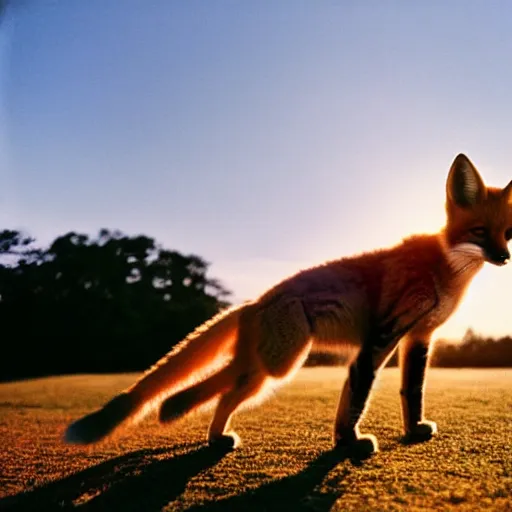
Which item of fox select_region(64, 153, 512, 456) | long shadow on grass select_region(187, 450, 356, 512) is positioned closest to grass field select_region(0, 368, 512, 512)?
long shadow on grass select_region(187, 450, 356, 512)

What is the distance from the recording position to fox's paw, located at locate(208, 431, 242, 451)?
2031 millimetres

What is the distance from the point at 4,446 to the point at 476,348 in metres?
2.87

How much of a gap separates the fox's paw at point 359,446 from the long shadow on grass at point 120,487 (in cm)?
39

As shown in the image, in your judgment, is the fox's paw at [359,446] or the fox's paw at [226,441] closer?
the fox's paw at [359,446]

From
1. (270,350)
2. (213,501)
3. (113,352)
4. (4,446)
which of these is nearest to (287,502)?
(213,501)

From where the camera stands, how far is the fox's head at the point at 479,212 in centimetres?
195

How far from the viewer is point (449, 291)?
2150 millimetres

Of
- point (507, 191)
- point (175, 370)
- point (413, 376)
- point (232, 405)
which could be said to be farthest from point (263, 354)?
point (507, 191)

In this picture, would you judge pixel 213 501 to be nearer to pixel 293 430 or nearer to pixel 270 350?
pixel 270 350

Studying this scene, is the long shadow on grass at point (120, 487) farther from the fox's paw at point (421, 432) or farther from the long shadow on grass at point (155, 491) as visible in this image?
the fox's paw at point (421, 432)

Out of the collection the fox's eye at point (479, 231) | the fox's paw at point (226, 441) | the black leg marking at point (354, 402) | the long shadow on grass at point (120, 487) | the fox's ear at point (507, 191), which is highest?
the fox's ear at point (507, 191)

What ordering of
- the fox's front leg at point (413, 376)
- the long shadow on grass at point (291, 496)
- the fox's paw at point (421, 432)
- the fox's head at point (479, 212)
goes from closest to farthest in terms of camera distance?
the long shadow on grass at point (291, 496), the fox's head at point (479, 212), the fox's paw at point (421, 432), the fox's front leg at point (413, 376)

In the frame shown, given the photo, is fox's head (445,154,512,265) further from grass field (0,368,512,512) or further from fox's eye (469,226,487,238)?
grass field (0,368,512,512)

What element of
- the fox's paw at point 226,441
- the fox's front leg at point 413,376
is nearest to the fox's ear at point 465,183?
the fox's front leg at point 413,376
